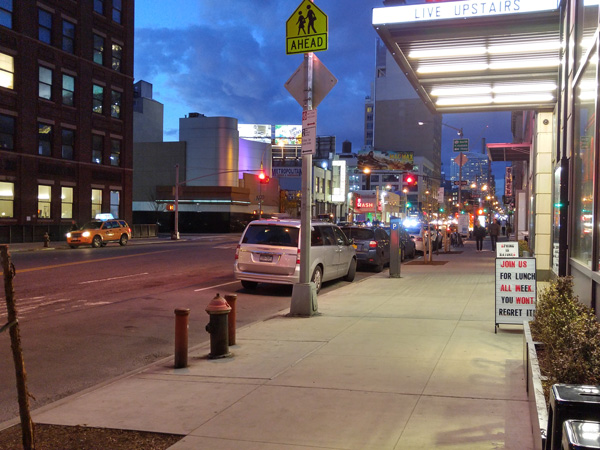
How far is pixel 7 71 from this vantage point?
35031mm

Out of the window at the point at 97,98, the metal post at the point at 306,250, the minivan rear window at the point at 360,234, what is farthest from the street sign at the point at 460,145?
the window at the point at 97,98

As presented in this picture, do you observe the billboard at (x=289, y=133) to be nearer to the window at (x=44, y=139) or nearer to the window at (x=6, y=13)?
the window at (x=44, y=139)

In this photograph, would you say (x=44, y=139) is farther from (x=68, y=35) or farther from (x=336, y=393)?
(x=336, y=393)

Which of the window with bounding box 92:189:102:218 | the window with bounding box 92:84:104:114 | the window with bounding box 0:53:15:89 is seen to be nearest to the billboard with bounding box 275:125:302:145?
the window with bounding box 92:84:104:114

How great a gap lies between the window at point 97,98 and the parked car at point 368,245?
28.9 m

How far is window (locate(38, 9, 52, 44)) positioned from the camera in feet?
122

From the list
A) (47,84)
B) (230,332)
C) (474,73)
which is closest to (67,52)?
(47,84)

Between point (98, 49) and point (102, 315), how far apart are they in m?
36.7

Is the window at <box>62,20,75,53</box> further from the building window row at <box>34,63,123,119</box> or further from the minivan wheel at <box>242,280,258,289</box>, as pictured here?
the minivan wheel at <box>242,280,258,289</box>

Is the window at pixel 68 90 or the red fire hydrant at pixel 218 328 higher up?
the window at pixel 68 90

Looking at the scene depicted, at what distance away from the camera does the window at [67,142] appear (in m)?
40.0

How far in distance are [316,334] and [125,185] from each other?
40.0m

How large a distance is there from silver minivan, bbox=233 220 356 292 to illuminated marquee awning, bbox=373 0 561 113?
4.57 m

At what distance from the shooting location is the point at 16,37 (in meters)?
35.2
